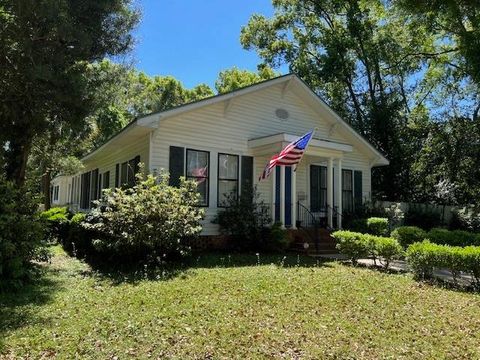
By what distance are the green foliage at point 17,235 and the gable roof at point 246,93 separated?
4.07m

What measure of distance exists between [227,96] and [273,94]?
2534 millimetres

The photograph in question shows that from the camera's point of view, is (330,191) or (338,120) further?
(338,120)

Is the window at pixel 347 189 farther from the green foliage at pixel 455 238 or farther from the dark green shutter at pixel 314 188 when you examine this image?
the green foliage at pixel 455 238

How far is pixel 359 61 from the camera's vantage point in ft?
92.1

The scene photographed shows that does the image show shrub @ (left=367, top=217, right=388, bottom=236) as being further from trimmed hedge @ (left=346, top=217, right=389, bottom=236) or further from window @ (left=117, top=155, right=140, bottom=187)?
window @ (left=117, top=155, right=140, bottom=187)

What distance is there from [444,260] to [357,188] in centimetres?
971

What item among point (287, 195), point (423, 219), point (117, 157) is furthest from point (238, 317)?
point (423, 219)

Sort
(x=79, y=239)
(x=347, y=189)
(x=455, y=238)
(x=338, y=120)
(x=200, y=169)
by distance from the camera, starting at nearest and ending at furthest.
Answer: (x=455, y=238) < (x=79, y=239) < (x=200, y=169) < (x=338, y=120) < (x=347, y=189)

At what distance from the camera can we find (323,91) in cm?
2881

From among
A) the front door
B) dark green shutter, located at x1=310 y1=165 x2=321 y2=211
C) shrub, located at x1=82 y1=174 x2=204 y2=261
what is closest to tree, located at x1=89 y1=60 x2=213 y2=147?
shrub, located at x1=82 y1=174 x2=204 y2=261

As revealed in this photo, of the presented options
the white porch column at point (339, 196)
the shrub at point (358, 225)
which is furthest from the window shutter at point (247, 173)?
the shrub at point (358, 225)

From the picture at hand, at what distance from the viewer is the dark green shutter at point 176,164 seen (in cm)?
1339

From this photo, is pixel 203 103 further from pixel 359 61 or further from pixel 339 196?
pixel 359 61

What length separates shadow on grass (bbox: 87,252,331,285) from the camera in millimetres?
9211
